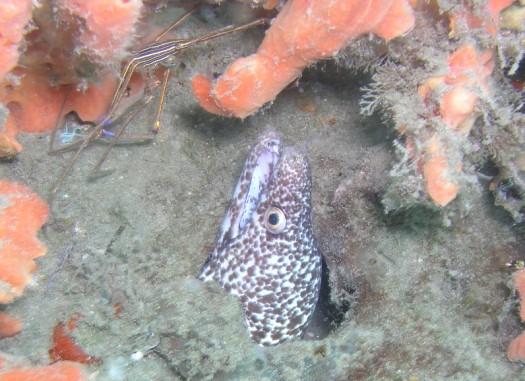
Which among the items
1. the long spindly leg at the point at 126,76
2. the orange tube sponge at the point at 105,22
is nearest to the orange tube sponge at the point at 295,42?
the orange tube sponge at the point at 105,22

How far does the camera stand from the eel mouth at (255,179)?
3119 mm

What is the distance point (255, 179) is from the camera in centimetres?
Result: 314

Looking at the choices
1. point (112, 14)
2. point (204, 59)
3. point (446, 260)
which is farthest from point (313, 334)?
point (112, 14)

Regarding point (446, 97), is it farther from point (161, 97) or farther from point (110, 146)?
point (110, 146)

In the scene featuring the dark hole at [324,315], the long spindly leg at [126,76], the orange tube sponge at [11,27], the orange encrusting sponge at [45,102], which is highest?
the orange tube sponge at [11,27]

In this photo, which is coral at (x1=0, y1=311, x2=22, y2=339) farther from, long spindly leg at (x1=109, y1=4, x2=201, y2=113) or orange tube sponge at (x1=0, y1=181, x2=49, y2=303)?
long spindly leg at (x1=109, y1=4, x2=201, y2=113)

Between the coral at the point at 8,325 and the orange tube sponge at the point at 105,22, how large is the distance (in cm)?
138

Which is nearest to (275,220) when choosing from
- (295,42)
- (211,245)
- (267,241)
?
(267,241)

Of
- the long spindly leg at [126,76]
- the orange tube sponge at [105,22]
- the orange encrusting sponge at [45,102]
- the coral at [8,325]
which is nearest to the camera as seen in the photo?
the orange tube sponge at [105,22]

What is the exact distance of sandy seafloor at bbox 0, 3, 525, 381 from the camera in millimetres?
2225

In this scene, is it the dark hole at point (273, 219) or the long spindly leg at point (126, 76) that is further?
the dark hole at point (273, 219)

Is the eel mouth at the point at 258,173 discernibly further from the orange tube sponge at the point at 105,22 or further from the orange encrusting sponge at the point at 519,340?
the orange encrusting sponge at the point at 519,340

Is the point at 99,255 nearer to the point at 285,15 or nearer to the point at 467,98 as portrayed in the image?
the point at 285,15

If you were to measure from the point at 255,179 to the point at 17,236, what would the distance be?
62.6 inches
